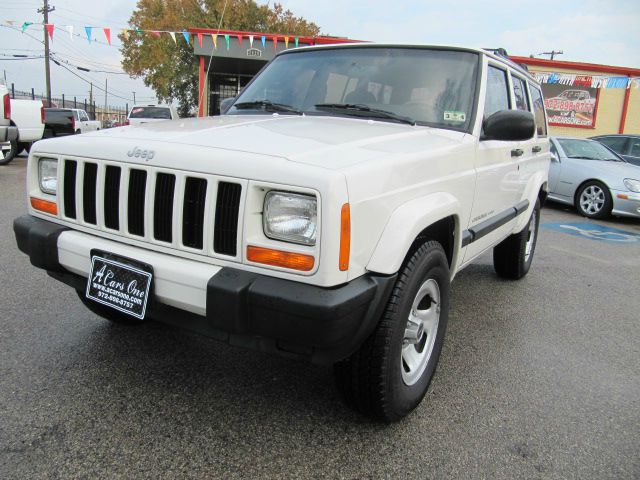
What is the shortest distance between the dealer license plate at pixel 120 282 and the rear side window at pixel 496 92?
216 cm

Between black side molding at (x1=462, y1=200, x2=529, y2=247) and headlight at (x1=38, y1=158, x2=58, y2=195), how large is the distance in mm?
2065

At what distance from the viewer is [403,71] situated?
9.75 feet

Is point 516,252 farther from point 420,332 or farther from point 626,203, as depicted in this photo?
point 626,203

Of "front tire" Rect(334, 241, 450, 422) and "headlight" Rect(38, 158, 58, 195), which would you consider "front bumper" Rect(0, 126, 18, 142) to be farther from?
"front tire" Rect(334, 241, 450, 422)

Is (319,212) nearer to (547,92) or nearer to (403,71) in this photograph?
(403,71)

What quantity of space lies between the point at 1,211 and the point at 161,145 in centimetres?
537

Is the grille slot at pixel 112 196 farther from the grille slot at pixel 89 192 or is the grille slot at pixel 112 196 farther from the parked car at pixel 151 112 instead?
the parked car at pixel 151 112

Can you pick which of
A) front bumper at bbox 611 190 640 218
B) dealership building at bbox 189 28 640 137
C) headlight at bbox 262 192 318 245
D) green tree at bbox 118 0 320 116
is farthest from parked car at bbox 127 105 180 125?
headlight at bbox 262 192 318 245

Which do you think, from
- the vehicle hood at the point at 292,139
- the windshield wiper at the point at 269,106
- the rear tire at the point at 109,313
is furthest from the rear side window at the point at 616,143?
the rear tire at the point at 109,313

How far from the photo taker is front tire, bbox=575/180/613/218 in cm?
862

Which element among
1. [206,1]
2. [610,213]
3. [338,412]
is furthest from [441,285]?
[206,1]

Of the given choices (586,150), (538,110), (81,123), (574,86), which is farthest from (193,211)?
(574,86)

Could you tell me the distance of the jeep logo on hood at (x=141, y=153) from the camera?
201cm

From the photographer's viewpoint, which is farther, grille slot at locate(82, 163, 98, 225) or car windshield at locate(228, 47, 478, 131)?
car windshield at locate(228, 47, 478, 131)
